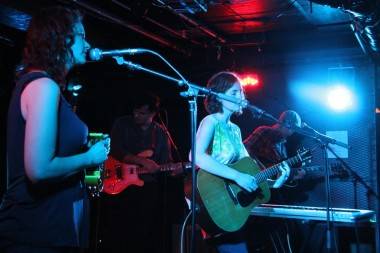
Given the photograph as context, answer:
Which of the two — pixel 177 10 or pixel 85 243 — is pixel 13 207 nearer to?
pixel 85 243

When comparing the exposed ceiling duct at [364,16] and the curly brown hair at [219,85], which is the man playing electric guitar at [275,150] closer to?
the exposed ceiling duct at [364,16]

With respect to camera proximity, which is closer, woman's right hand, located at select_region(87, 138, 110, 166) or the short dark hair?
woman's right hand, located at select_region(87, 138, 110, 166)

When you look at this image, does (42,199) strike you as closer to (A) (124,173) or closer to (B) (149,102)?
(A) (124,173)

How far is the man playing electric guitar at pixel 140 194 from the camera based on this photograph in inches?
274

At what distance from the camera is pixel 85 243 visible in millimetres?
2170

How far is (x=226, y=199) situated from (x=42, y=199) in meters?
2.37

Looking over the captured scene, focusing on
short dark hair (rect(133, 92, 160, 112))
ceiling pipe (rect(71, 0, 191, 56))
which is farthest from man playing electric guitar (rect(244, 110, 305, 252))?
ceiling pipe (rect(71, 0, 191, 56))

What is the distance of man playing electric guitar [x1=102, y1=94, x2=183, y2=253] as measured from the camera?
695cm

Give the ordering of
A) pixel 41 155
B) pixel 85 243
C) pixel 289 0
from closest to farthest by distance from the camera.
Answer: pixel 41 155 → pixel 85 243 → pixel 289 0

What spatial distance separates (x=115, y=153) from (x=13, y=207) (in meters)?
5.31

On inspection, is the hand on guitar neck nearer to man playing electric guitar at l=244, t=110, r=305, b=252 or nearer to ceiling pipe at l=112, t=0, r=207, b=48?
man playing electric guitar at l=244, t=110, r=305, b=252

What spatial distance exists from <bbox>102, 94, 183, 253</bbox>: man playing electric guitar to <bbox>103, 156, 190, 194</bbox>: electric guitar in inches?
2.2

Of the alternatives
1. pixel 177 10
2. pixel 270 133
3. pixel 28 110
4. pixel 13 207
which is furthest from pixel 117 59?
pixel 270 133

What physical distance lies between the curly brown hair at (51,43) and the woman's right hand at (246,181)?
2.25 metres
